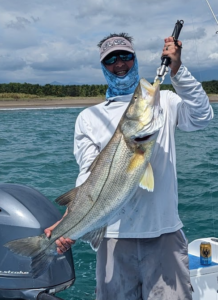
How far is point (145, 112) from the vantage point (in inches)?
120

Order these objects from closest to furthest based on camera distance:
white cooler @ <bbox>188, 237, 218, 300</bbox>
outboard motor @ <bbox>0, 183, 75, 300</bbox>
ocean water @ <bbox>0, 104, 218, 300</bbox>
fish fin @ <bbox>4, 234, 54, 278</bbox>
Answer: fish fin @ <bbox>4, 234, 54, 278</bbox> < outboard motor @ <bbox>0, 183, 75, 300</bbox> < white cooler @ <bbox>188, 237, 218, 300</bbox> < ocean water @ <bbox>0, 104, 218, 300</bbox>

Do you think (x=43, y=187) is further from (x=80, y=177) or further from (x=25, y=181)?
(x=80, y=177)

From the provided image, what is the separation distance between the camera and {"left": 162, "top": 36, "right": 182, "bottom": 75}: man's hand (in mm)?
3201

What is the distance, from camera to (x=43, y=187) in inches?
497

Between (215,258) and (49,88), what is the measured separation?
77903 millimetres

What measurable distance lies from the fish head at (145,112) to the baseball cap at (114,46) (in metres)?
0.65

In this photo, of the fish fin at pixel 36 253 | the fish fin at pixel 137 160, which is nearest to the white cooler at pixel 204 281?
the fish fin at pixel 36 253

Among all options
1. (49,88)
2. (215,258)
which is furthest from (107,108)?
(49,88)

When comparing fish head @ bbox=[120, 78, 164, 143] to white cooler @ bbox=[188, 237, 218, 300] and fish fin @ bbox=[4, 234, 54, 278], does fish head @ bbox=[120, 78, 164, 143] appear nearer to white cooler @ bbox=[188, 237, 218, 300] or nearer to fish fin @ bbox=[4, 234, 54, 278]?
fish fin @ bbox=[4, 234, 54, 278]

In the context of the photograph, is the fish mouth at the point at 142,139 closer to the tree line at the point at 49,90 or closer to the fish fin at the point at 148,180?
the fish fin at the point at 148,180

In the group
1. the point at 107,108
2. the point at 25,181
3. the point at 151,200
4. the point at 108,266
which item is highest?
the point at 107,108

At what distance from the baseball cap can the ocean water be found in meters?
3.50

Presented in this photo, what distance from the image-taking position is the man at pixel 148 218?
3436mm

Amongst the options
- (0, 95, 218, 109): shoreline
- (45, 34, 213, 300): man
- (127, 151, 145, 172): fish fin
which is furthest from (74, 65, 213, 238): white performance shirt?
(0, 95, 218, 109): shoreline
